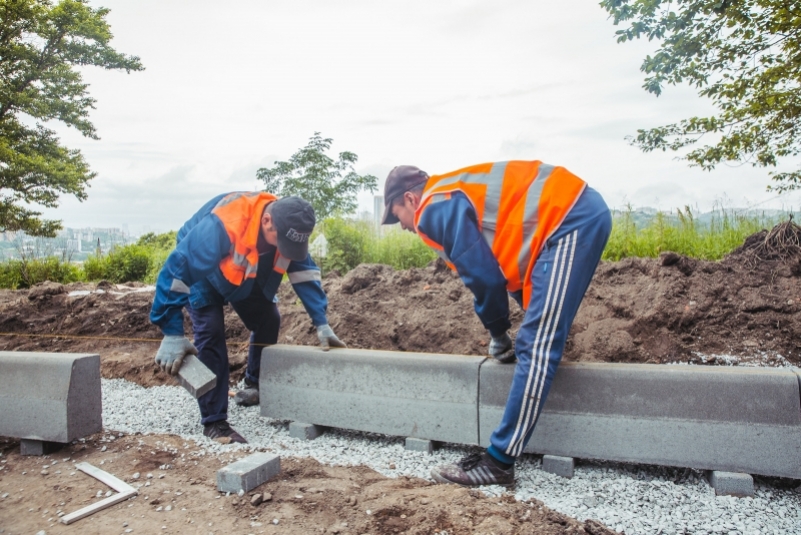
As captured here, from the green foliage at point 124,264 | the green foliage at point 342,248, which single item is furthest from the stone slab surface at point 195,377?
the green foliage at point 124,264

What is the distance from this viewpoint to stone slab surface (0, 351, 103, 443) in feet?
10.6

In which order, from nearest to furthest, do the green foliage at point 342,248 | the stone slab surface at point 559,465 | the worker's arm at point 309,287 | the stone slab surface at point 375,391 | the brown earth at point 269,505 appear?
the brown earth at point 269,505, the stone slab surface at point 559,465, the stone slab surface at point 375,391, the worker's arm at point 309,287, the green foliage at point 342,248

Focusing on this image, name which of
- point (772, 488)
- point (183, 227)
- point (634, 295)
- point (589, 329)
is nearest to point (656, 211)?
point (634, 295)

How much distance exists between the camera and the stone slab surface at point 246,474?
2.53 meters

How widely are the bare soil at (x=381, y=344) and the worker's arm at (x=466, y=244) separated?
2.95 ft

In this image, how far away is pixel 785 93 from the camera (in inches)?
184

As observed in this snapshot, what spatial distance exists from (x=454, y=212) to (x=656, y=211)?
5.10 m

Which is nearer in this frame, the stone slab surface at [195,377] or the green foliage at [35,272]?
the stone slab surface at [195,377]

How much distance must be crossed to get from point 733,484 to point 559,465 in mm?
756

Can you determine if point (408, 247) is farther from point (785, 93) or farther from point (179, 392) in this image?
point (785, 93)

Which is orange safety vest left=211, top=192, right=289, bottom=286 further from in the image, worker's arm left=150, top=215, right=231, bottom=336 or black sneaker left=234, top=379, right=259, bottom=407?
black sneaker left=234, top=379, right=259, bottom=407

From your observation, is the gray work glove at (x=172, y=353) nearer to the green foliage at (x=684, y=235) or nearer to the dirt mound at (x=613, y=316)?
the dirt mound at (x=613, y=316)

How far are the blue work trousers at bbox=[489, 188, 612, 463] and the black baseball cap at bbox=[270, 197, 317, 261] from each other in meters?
1.53

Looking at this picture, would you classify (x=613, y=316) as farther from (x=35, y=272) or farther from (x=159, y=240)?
(x=159, y=240)
